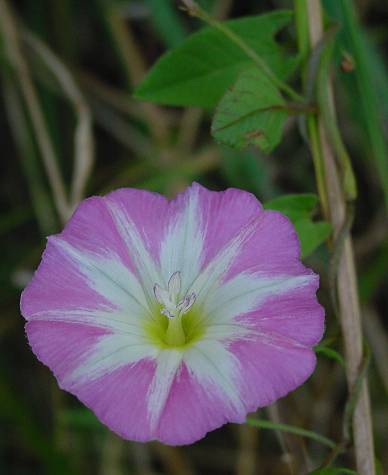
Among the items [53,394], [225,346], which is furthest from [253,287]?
[53,394]

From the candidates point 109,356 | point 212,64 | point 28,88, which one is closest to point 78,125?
point 28,88

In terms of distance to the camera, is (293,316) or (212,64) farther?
(212,64)

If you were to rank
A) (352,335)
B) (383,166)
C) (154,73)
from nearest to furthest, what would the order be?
1. (352,335)
2. (154,73)
3. (383,166)

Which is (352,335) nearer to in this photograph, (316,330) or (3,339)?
(316,330)

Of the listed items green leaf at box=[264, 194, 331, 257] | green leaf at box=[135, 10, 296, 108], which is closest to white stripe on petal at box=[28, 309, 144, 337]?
green leaf at box=[264, 194, 331, 257]

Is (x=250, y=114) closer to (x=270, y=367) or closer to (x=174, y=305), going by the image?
(x=174, y=305)

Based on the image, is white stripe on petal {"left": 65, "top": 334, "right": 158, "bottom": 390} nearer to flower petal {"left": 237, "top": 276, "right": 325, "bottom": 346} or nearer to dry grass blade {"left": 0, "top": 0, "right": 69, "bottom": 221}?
flower petal {"left": 237, "top": 276, "right": 325, "bottom": 346}
